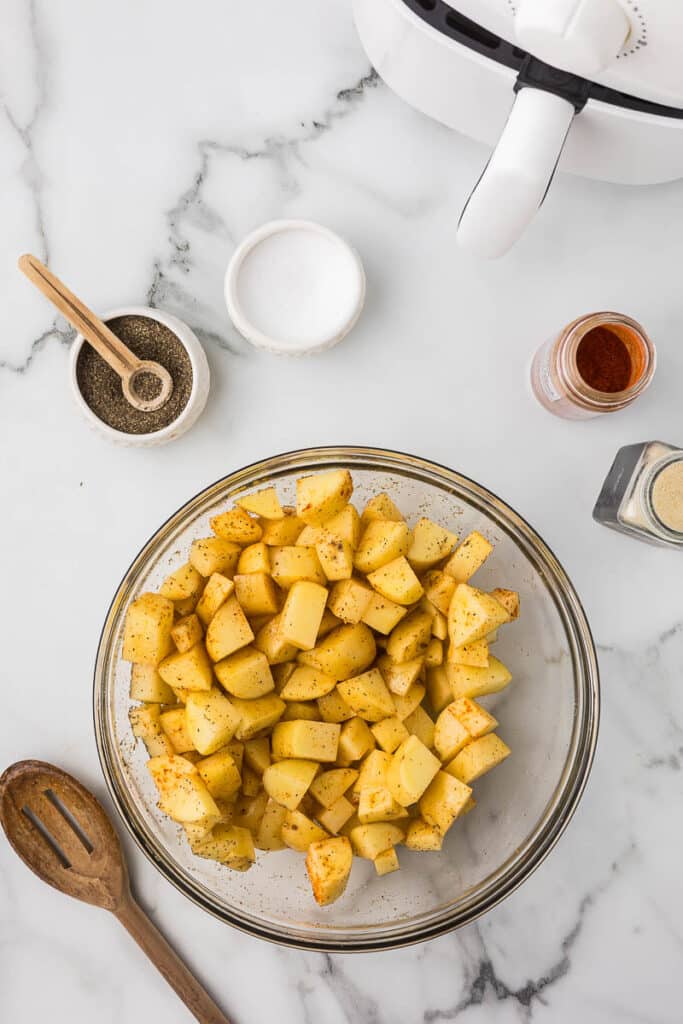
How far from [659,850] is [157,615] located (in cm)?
79

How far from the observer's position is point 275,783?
1.07 metres

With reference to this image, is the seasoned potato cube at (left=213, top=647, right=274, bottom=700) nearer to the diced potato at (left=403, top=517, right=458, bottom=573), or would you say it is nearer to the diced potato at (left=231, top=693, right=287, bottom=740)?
the diced potato at (left=231, top=693, right=287, bottom=740)

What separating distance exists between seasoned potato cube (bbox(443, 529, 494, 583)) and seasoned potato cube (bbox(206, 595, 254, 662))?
26cm

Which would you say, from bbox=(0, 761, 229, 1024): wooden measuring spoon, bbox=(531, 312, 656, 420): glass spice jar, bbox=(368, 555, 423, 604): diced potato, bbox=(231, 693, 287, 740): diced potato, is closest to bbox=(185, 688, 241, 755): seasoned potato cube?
bbox=(231, 693, 287, 740): diced potato

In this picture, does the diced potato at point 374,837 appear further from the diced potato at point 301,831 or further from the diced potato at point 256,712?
the diced potato at point 256,712

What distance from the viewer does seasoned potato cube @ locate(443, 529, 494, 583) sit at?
3.55 ft

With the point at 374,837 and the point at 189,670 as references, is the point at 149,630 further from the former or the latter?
the point at 374,837

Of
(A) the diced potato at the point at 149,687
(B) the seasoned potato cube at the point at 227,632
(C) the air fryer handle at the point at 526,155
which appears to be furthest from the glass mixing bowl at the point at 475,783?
(C) the air fryer handle at the point at 526,155

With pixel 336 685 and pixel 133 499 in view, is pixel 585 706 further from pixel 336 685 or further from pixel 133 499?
pixel 133 499

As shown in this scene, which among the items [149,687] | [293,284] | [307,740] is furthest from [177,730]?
[293,284]

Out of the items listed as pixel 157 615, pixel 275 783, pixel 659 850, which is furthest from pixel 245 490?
pixel 659 850

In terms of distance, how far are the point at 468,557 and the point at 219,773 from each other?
0.39 m

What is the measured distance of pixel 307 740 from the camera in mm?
1062

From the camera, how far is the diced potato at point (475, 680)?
41.8 inches
